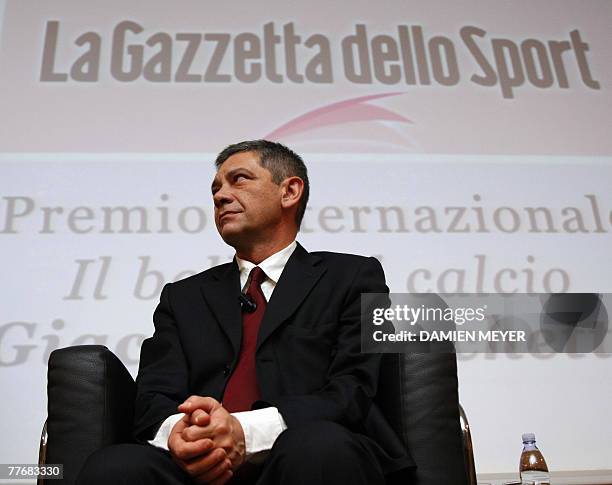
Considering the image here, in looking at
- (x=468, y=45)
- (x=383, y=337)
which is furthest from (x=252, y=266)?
(x=468, y=45)

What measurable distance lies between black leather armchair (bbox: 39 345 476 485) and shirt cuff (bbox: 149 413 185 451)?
0.12 metres

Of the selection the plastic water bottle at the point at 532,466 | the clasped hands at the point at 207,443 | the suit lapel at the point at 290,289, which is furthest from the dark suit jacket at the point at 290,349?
the plastic water bottle at the point at 532,466

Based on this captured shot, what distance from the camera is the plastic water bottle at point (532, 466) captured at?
2266 millimetres

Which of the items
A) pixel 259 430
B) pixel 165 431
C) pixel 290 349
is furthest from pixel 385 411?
pixel 165 431

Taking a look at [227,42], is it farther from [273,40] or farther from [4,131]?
[4,131]

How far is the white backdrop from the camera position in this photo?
8.68 ft

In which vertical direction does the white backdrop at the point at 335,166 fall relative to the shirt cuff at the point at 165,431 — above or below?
above

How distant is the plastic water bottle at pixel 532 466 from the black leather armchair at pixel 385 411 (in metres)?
0.82

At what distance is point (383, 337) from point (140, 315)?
131cm

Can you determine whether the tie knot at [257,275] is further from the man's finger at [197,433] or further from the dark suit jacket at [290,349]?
the man's finger at [197,433]

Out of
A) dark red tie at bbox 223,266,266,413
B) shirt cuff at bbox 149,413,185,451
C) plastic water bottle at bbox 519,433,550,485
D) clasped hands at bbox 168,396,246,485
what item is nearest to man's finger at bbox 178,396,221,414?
clasped hands at bbox 168,396,246,485

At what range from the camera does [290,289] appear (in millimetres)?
1652

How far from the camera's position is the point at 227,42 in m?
3.15

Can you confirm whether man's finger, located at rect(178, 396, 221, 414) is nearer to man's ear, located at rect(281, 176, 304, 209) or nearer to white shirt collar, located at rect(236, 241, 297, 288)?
white shirt collar, located at rect(236, 241, 297, 288)
